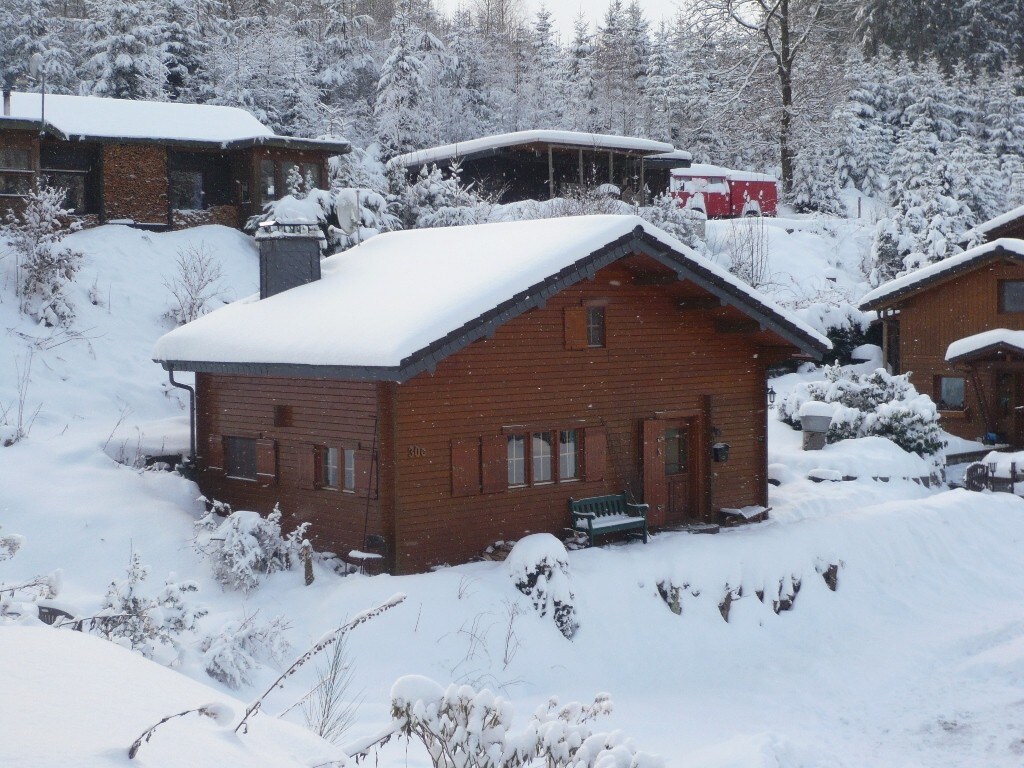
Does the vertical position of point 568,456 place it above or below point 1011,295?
below

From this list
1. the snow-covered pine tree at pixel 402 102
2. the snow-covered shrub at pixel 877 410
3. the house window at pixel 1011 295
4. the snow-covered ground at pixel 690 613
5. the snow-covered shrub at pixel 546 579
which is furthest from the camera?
the snow-covered pine tree at pixel 402 102

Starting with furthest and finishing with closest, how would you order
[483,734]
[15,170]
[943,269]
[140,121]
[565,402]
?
[140,121]
[943,269]
[15,170]
[565,402]
[483,734]

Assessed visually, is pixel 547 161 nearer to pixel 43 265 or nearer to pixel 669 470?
pixel 43 265

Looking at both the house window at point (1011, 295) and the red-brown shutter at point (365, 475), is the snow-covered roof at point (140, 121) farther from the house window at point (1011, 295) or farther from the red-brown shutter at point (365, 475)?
the house window at point (1011, 295)

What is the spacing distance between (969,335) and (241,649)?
78.1 ft

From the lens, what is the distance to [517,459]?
51.1 ft

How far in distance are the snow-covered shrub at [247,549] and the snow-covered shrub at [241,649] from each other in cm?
197

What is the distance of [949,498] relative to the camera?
20047mm

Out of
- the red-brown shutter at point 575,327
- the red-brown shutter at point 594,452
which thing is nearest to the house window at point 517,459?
the red-brown shutter at point 594,452

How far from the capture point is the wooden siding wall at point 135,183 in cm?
3038

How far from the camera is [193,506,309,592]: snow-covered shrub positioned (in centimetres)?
1396

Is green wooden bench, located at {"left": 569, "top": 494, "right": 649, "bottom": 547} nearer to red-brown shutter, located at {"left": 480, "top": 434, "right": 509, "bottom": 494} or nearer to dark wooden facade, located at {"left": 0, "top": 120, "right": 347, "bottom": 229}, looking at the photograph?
red-brown shutter, located at {"left": 480, "top": 434, "right": 509, "bottom": 494}

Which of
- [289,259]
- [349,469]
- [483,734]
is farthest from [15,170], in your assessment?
[483,734]

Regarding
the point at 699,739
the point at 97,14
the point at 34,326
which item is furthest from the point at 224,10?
the point at 699,739
